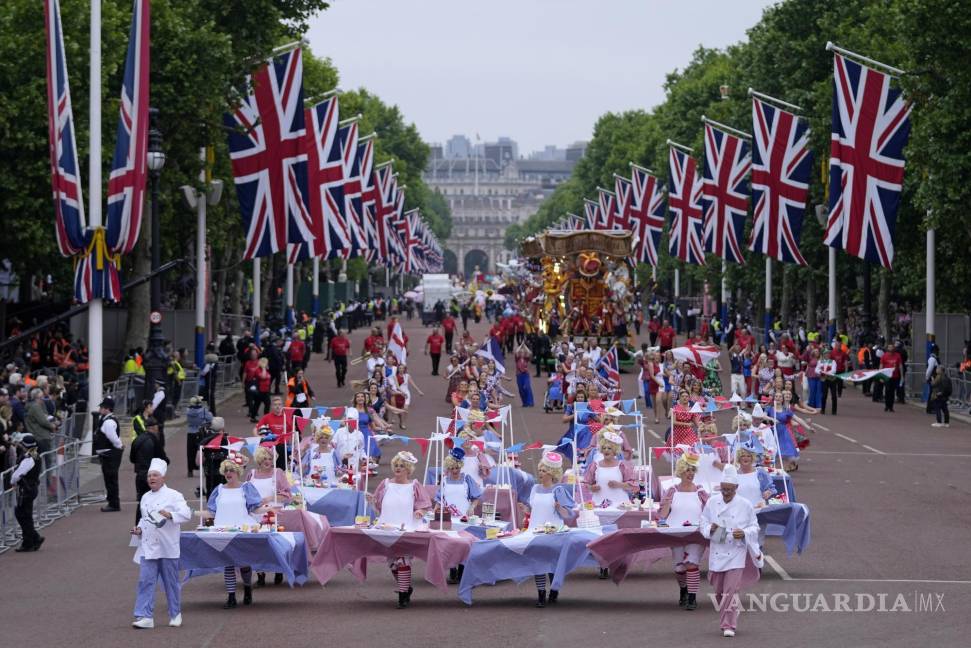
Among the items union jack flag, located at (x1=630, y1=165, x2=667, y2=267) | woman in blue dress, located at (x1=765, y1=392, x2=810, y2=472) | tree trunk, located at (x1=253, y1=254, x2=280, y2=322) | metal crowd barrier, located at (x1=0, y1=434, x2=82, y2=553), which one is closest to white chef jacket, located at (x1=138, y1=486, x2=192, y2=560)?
metal crowd barrier, located at (x1=0, y1=434, x2=82, y2=553)

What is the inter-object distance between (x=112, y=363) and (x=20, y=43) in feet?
32.0

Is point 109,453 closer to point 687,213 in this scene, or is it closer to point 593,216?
point 687,213

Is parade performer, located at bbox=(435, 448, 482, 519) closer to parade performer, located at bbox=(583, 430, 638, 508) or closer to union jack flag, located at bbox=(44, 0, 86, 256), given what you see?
parade performer, located at bbox=(583, 430, 638, 508)

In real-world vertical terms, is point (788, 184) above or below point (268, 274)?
above

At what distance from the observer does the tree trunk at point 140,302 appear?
41.8 m

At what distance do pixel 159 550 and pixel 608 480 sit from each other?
470 cm

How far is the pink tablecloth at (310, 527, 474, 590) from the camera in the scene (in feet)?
52.8

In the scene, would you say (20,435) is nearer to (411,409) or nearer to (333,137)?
(411,409)

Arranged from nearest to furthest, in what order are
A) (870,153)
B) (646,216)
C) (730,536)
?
1. (730,536)
2. (870,153)
3. (646,216)

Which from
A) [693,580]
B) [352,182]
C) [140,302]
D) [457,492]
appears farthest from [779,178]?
[693,580]

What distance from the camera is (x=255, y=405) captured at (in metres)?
35.0

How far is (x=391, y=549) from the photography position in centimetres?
1612

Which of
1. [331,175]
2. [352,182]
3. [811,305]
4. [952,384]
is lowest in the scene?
[952,384]

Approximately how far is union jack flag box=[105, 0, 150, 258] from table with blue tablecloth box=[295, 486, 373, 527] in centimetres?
1064
